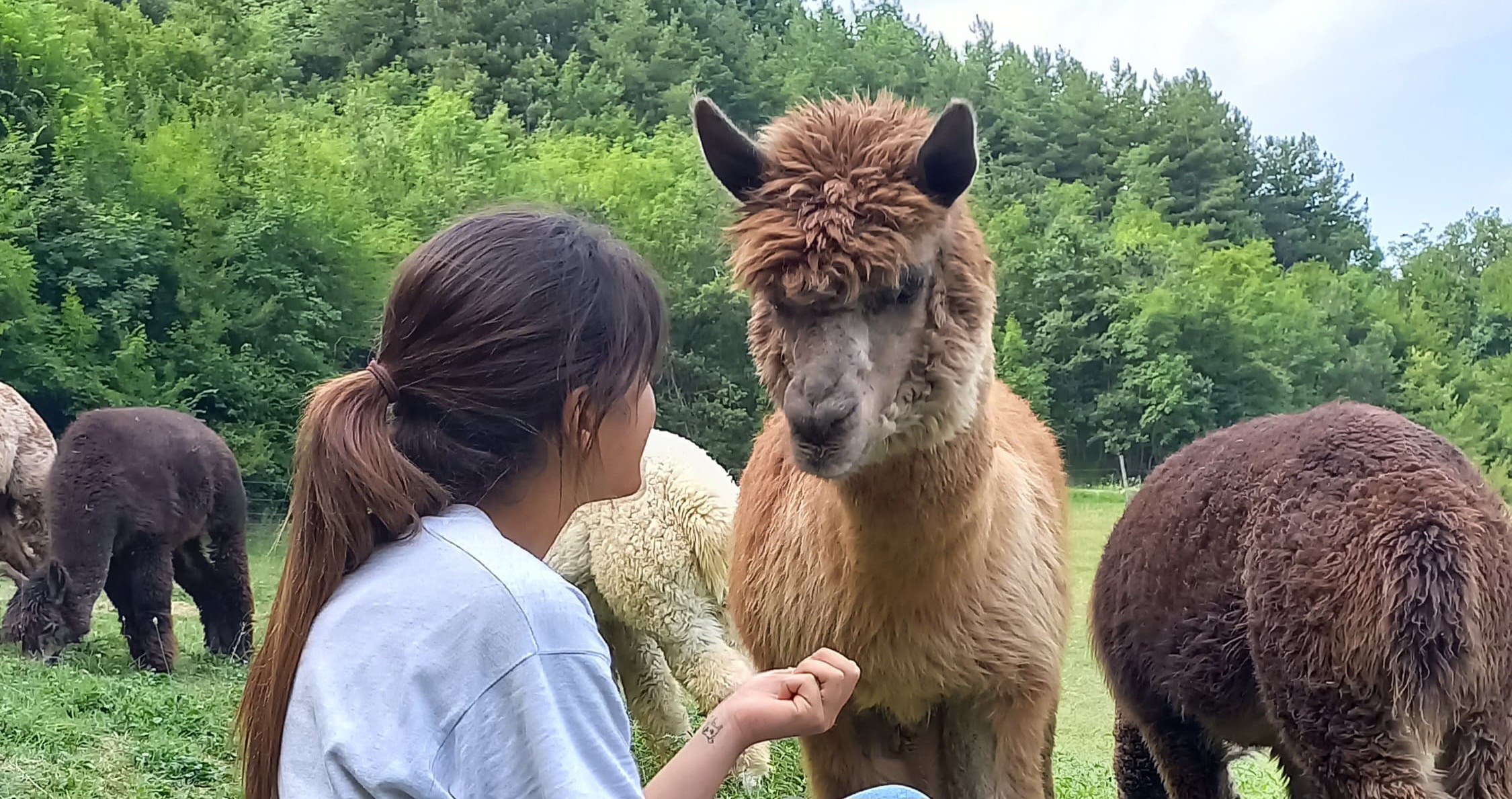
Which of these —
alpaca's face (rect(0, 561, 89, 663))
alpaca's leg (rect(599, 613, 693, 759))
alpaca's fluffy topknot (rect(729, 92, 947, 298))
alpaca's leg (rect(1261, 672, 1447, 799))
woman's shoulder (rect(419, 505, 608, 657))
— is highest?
alpaca's fluffy topknot (rect(729, 92, 947, 298))

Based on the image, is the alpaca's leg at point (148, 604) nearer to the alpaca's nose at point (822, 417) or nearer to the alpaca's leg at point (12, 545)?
the alpaca's leg at point (12, 545)

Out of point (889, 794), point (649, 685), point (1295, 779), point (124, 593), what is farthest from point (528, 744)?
point (124, 593)

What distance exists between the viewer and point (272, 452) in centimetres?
854

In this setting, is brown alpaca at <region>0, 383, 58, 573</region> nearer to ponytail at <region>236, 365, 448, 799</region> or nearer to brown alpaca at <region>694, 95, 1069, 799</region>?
brown alpaca at <region>694, 95, 1069, 799</region>

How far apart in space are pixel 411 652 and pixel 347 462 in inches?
10.3

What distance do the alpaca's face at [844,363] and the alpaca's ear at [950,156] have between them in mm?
164

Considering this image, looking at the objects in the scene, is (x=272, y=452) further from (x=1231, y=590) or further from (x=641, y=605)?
(x=1231, y=590)

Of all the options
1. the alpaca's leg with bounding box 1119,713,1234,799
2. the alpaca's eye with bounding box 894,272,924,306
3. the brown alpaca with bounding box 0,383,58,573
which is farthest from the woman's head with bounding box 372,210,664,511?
the brown alpaca with bounding box 0,383,58,573

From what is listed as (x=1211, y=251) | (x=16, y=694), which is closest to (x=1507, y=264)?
(x=1211, y=251)

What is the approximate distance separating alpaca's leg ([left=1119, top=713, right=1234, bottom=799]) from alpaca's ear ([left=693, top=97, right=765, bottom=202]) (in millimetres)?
1754

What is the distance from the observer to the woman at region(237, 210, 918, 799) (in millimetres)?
1191

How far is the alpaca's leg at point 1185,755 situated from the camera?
329 cm

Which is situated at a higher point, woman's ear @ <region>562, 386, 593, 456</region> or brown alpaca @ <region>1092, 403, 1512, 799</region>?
woman's ear @ <region>562, 386, 593, 456</region>

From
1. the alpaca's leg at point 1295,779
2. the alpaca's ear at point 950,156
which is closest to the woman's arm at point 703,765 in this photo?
the alpaca's ear at point 950,156
